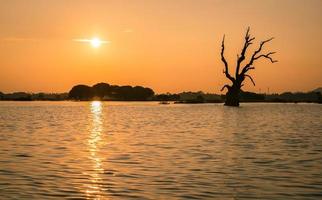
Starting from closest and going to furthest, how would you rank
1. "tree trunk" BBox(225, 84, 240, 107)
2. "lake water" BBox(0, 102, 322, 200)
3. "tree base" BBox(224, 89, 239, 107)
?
"lake water" BBox(0, 102, 322, 200) < "tree trunk" BBox(225, 84, 240, 107) < "tree base" BBox(224, 89, 239, 107)

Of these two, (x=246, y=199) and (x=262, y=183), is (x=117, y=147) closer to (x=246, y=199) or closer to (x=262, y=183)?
(x=262, y=183)

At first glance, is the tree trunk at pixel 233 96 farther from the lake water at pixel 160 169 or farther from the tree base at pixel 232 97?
the lake water at pixel 160 169

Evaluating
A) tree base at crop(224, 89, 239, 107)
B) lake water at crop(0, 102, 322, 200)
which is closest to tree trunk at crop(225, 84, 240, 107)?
tree base at crop(224, 89, 239, 107)

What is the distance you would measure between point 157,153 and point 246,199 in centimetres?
907

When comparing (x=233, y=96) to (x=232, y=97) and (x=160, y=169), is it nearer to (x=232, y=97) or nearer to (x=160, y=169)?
(x=232, y=97)

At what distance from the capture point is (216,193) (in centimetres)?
1198

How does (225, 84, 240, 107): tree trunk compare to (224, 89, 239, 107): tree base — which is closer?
(225, 84, 240, 107): tree trunk

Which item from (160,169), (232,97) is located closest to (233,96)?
(232,97)

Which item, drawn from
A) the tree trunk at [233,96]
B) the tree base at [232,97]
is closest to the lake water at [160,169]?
the tree trunk at [233,96]

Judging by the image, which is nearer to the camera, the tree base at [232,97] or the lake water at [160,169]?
the lake water at [160,169]

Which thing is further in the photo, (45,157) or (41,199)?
(45,157)

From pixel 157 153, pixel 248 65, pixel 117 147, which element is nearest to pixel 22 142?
pixel 117 147

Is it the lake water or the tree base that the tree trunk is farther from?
the lake water

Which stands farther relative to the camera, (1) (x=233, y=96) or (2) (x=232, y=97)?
(2) (x=232, y=97)
